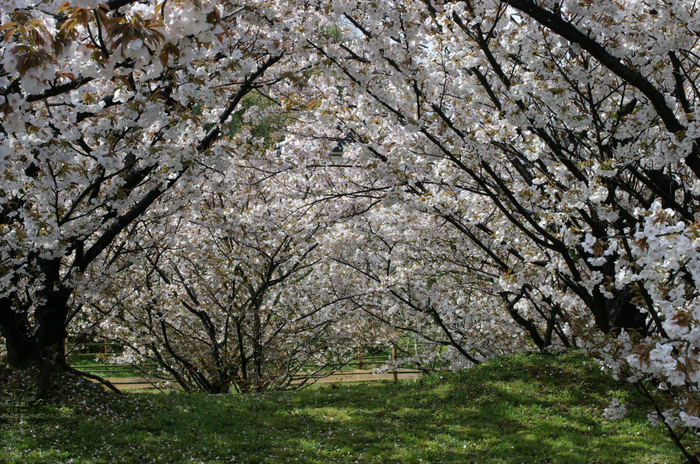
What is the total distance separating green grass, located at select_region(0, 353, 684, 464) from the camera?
16.1 feet

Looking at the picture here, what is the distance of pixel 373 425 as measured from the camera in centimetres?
620

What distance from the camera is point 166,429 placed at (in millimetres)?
5629

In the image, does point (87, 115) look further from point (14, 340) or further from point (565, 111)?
point (565, 111)

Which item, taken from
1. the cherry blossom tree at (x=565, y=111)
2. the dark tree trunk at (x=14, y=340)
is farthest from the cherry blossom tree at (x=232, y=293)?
the cherry blossom tree at (x=565, y=111)

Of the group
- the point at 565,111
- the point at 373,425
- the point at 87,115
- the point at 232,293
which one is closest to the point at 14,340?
the point at 87,115

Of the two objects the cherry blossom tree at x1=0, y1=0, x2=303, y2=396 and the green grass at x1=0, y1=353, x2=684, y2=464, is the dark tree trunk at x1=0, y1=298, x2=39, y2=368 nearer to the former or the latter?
the cherry blossom tree at x1=0, y1=0, x2=303, y2=396

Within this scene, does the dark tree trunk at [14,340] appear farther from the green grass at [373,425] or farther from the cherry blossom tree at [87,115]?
the green grass at [373,425]

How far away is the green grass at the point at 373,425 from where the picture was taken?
4.91 m

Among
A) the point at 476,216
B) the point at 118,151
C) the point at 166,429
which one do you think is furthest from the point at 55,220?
the point at 476,216

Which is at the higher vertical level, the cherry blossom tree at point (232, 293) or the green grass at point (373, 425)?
the cherry blossom tree at point (232, 293)

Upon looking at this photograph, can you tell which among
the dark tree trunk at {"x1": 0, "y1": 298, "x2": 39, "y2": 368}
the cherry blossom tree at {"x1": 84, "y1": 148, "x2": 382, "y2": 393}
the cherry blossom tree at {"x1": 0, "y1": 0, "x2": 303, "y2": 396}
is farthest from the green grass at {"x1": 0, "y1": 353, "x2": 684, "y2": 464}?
the cherry blossom tree at {"x1": 84, "y1": 148, "x2": 382, "y2": 393}

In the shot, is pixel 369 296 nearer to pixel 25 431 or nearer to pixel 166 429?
pixel 166 429

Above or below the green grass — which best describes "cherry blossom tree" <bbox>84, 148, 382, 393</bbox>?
above

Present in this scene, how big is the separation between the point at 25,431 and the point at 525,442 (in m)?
5.01
